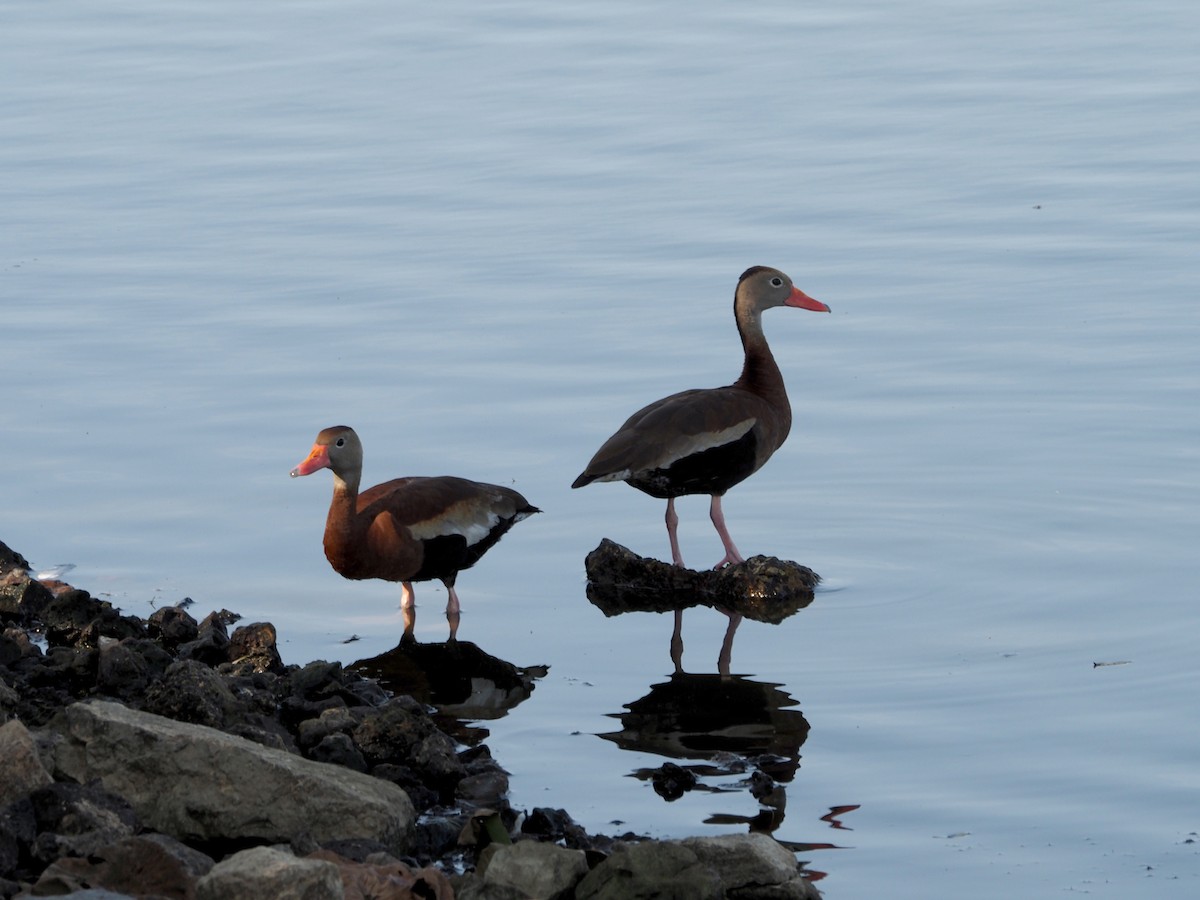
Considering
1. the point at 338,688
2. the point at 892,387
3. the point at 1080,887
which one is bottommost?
the point at 1080,887

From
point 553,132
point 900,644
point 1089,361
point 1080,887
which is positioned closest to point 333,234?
point 553,132

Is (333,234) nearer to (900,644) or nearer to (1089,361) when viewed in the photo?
(1089,361)

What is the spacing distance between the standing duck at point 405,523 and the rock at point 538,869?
12.5 feet

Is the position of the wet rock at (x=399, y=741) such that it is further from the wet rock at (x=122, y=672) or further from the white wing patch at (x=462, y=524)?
the white wing patch at (x=462, y=524)

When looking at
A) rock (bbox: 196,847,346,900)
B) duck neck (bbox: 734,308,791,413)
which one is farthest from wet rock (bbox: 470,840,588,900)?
duck neck (bbox: 734,308,791,413)

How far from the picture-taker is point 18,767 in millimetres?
6680

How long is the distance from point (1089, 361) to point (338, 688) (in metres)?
6.84

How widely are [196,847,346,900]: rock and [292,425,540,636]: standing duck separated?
4.54 m

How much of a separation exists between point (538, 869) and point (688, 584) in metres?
4.51

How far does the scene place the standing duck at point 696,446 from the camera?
11070 millimetres

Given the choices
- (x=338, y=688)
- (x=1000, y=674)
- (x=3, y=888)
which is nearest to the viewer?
(x=3, y=888)

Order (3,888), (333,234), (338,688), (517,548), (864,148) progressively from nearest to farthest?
(3,888)
(338,688)
(517,548)
(333,234)
(864,148)

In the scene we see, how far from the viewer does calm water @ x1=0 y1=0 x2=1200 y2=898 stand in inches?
343

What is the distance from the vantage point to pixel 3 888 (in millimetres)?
5984
